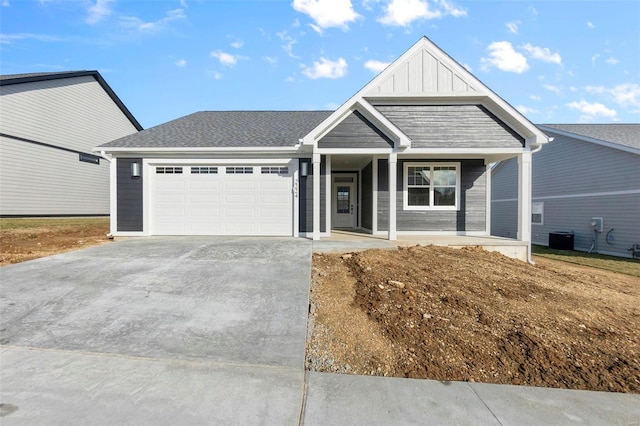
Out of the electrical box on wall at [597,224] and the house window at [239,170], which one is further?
the electrical box on wall at [597,224]

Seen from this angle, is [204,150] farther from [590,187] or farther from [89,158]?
[590,187]

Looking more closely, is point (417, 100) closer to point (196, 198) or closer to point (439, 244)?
point (439, 244)

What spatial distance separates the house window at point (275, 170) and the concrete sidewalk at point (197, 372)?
5312 mm

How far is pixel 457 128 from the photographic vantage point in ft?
32.0

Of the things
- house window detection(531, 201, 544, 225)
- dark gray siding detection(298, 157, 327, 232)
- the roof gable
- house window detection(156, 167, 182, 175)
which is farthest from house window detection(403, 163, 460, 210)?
house window detection(531, 201, 544, 225)

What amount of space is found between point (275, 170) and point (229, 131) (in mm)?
2754

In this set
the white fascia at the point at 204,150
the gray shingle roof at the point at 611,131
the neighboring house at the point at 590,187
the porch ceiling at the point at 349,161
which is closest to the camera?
the white fascia at the point at 204,150

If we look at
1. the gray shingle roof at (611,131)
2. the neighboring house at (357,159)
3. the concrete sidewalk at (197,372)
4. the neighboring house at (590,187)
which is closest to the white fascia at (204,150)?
the neighboring house at (357,159)

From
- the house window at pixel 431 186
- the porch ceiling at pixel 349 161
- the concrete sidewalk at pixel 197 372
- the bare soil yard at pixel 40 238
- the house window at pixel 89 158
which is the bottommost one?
the concrete sidewalk at pixel 197 372

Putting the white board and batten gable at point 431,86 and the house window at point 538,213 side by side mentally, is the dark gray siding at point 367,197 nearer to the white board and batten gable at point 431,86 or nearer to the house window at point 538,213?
the white board and batten gable at point 431,86

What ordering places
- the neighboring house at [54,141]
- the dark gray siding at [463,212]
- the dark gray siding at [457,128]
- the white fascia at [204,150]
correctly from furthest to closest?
Answer: the neighboring house at [54,141] < the dark gray siding at [463,212] < the white fascia at [204,150] < the dark gray siding at [457,128]

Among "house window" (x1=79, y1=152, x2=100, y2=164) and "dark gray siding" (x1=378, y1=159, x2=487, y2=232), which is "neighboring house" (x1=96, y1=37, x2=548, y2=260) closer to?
"dark gray siding" (x1=378, y1=159, x2=487, y2=232)

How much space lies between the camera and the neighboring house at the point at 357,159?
9250 millimetres

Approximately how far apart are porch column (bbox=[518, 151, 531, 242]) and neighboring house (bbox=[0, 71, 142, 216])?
21.9 m
